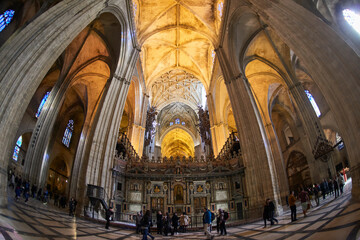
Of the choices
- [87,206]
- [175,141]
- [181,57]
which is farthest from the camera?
[175,141]

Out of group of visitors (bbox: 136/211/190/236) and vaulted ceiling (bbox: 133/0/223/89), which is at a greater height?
vaulted ceiling (bbox: 133/0/223/89)

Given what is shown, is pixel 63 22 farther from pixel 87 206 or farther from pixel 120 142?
pixel 120 142

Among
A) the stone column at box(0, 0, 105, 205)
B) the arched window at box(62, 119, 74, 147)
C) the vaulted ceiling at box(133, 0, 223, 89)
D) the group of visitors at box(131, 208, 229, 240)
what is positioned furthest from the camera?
the arched window at box(62, 119, 74, 147)

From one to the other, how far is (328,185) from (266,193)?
2875 millimetres

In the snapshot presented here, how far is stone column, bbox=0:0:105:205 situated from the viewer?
5.90m

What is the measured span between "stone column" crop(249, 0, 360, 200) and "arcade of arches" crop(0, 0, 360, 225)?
4 centimetres

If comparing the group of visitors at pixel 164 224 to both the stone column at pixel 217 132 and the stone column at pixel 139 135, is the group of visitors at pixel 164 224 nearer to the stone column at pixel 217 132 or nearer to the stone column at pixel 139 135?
the stone column at pixel 139 135

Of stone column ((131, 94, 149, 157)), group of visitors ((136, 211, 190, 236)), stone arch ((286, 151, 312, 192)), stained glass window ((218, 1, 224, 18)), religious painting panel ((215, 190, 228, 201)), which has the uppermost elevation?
stained glass window ((218, 1, 224, 18))

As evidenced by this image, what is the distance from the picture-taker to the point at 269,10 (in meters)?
8.81

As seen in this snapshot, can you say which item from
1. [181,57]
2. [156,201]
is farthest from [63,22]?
[181,57]

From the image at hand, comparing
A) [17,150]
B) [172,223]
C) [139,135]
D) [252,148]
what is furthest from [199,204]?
[17,150]

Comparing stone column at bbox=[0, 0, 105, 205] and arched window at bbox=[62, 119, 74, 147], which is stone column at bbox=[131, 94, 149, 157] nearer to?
arched window at bbox=[62, 119, 74, 147]

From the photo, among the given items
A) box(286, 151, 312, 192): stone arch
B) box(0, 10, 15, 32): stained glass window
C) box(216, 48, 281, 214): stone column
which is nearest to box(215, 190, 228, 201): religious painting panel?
box(216, 48, 281, 214): stone column

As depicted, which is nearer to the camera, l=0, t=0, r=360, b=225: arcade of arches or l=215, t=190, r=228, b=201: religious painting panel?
l=0, t=0, r=360, b=225: arcade of arches
